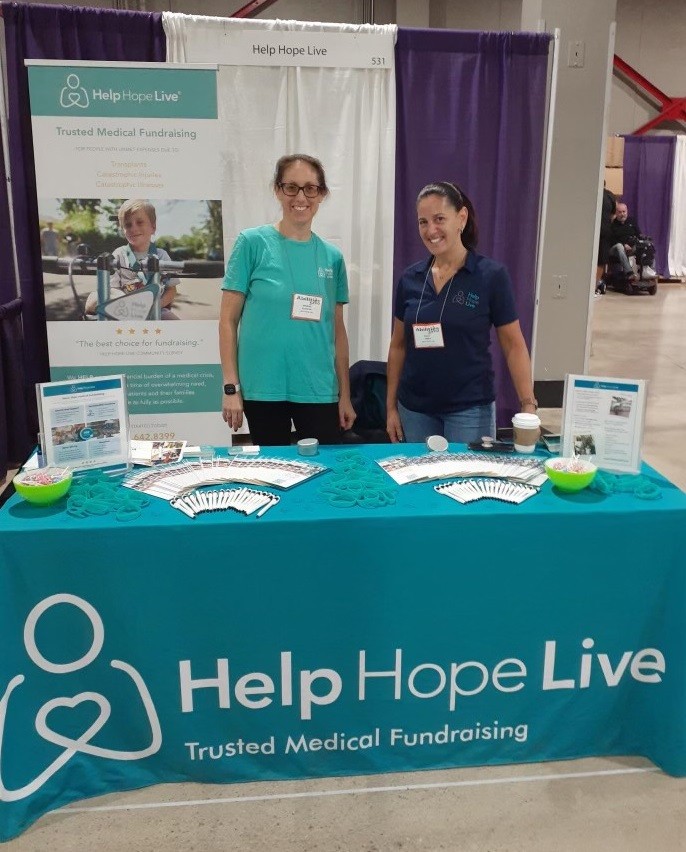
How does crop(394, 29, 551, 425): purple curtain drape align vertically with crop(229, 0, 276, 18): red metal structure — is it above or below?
below

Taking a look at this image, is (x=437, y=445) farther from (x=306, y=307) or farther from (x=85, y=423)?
(x=85, y=423)

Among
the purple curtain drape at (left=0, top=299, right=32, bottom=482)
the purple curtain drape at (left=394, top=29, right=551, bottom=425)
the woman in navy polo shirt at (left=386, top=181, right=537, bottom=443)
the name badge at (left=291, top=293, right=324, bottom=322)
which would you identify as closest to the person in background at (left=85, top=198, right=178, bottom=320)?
the purple curtain drape at (left=0, top=299, right=32, bottom=482)

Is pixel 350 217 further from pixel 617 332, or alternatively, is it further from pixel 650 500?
pixel 617 332

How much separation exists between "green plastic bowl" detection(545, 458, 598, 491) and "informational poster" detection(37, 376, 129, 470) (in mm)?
1013

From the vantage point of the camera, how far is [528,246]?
409 centimetres

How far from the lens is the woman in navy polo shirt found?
2.16 metres

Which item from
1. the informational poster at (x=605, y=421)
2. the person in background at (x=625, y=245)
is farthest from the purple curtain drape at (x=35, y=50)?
the person in background at (x=625, y=245)

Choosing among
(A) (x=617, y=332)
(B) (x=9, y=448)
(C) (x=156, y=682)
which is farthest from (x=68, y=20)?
(A) (x=617, y=332)

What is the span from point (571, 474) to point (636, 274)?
10.4 m

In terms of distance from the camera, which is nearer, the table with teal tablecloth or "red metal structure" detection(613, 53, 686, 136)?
the table with teal tablecloth

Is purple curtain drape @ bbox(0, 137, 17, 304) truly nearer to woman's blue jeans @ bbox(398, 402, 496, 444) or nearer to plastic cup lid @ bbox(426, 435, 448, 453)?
woman's blue jeans @ bbox(398, 402, 496, 444)

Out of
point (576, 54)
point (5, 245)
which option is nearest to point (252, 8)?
point (576, 54)

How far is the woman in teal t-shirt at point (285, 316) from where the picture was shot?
88.7 inches

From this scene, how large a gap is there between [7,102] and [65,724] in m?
2.97
